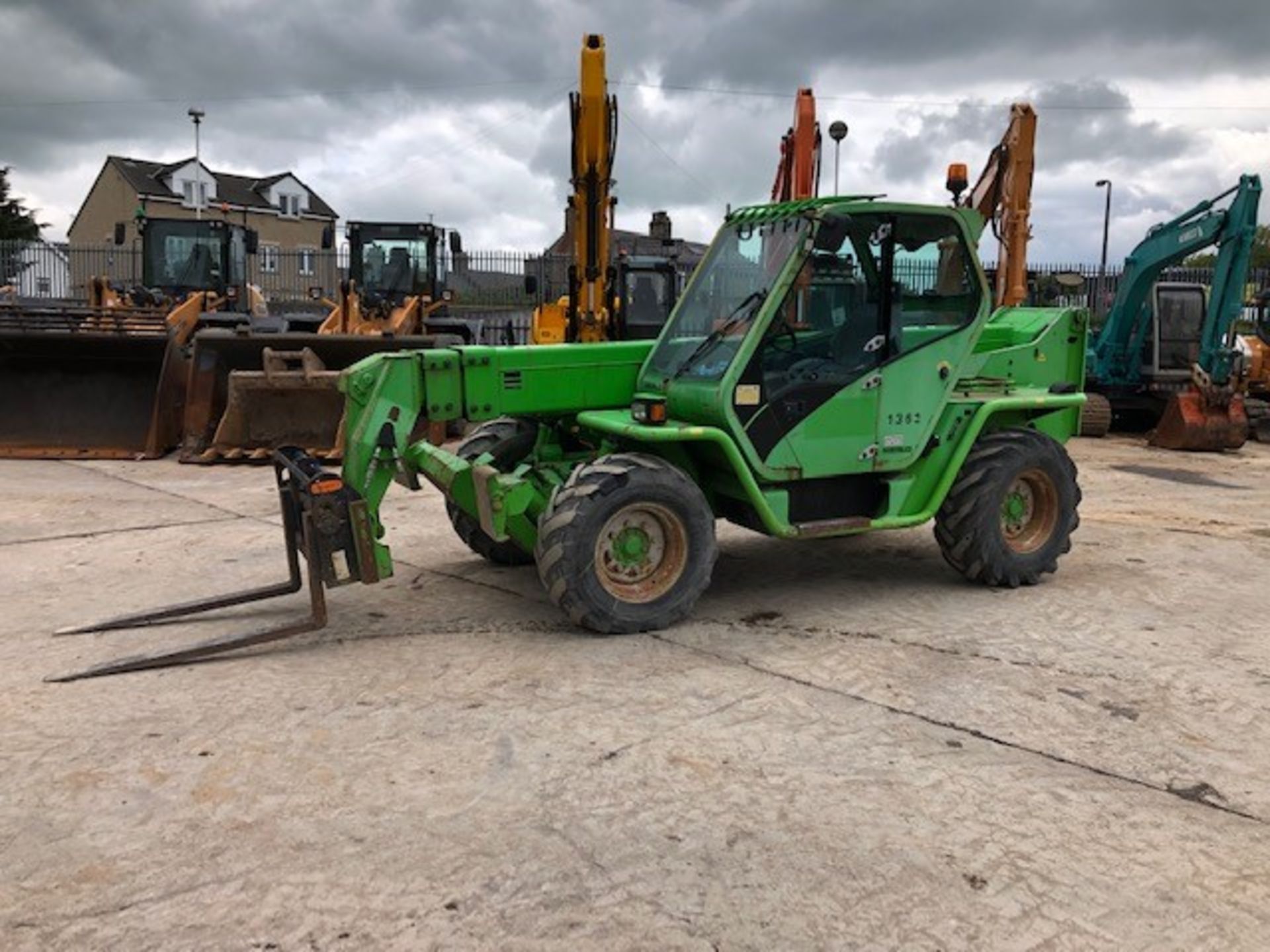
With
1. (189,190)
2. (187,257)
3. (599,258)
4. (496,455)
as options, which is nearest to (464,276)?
(187,257)

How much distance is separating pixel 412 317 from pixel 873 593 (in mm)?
8748

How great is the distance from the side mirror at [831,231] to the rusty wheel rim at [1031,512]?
1876mm

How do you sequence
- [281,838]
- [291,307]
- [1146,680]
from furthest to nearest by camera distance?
[291,307]
[1146,680]
[281,838]

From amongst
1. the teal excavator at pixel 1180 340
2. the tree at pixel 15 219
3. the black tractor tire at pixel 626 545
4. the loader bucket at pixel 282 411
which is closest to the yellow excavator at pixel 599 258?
the loader bucket at pixel 282 411

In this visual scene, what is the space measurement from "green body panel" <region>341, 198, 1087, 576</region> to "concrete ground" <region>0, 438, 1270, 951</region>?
0.61 meters

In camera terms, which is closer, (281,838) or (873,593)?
(281,838)

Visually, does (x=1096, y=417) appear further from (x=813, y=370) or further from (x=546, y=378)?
(x=546, y=378)

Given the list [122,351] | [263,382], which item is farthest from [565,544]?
[122,351]

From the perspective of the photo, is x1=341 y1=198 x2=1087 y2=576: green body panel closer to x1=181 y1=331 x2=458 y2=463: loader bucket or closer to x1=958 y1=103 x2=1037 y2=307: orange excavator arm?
x1=181 y1=331 x2=458 y2=463: loader bucket

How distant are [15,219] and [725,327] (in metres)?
49.6

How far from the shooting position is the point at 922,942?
2.64 m

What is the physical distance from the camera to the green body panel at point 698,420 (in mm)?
5141

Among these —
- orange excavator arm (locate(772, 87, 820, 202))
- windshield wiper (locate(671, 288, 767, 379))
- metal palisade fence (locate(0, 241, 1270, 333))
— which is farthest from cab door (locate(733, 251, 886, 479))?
metal palisade fence (locate(0, 241, 1270, 333))

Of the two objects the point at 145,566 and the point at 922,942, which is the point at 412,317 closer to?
the point at 145,566
